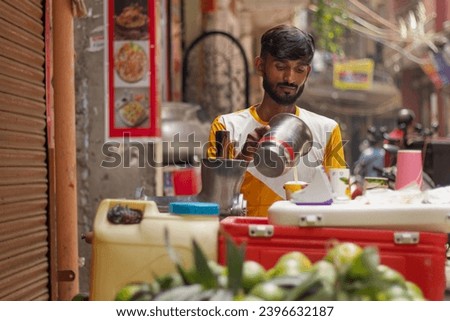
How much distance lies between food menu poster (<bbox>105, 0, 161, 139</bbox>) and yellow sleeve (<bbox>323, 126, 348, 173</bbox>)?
2650 millimetres

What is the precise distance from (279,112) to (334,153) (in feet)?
0.99

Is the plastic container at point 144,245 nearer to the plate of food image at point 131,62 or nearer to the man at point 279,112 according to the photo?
the man at point 279,112

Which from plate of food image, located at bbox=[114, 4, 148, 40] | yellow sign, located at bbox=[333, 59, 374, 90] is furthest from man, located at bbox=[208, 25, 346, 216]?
yellow sign, located at bbox=[333, 59, 374, 90]

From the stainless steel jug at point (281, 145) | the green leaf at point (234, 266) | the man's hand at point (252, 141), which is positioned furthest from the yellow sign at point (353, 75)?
the green leaf at point (234, 266)

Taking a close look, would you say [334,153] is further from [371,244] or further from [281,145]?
[371,244]

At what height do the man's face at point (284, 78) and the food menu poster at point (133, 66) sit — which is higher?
the food menu poster at point (133, 66)

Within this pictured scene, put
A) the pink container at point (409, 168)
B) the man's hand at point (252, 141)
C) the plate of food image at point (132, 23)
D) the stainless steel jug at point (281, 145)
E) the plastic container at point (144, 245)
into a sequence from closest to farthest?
the plastic container at point (144, 245) → the stainless steel jug at point (281, 145) → the man's hand at point (252, 141) → the pink container at point (409, 168) → the plate of food image at point (132, 23)

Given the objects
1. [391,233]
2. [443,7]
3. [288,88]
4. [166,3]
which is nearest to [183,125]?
[166,3]

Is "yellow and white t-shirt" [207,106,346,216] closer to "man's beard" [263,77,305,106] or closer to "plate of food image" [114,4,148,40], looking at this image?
"man's beard" [263,77,305,106]

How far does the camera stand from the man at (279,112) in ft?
10.9

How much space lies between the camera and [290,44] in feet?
10.8

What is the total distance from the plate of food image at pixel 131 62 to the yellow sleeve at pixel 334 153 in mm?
2721
